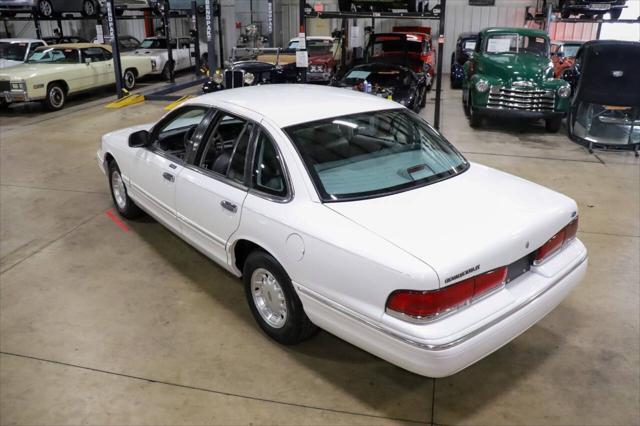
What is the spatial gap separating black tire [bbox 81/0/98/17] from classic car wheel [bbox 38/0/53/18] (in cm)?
96

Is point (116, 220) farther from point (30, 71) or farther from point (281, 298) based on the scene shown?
point (30, 71)

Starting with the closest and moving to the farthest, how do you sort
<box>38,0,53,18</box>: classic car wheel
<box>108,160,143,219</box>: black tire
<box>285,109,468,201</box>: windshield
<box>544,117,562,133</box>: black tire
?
<box>285,109,468,201</box>: windshield, <box>108,160,143,219</box>: black tire, <box>544,117,562,133</box>: black tire, <box>38,0,53,18</box>: classic car wheel

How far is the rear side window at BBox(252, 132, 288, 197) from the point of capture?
2.97 meters

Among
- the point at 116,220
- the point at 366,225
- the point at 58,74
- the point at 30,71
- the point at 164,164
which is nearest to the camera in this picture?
the point at 366,225

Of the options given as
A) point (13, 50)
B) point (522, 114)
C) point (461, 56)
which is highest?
Answer: point (13, 50)

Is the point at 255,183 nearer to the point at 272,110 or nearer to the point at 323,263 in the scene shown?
the point at 272,110

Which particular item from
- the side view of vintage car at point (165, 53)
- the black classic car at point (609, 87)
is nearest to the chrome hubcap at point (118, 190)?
the black classic car at point (609, 87)

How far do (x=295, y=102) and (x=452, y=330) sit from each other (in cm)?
184

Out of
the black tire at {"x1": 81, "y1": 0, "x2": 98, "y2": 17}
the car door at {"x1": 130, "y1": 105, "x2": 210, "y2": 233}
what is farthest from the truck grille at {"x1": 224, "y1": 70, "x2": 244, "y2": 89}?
the black tire at {"x1": 81, "y1": 0, "x2": 98, "y2": 17}

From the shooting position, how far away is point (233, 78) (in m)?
10.7

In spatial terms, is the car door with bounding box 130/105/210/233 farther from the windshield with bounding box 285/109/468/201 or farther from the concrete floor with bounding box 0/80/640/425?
the windshield with bounding box 285/109/468/201

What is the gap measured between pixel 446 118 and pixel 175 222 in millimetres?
8146

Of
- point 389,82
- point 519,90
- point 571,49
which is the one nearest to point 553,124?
point 519,90

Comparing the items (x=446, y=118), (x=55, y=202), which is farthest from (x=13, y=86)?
(x=446, y=118)
